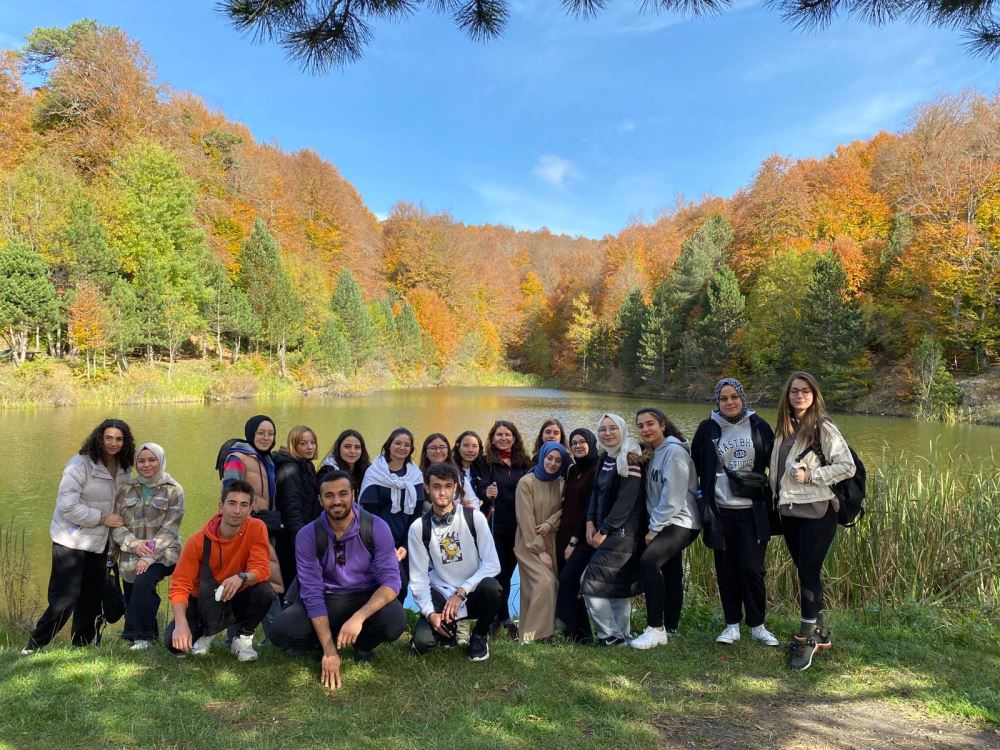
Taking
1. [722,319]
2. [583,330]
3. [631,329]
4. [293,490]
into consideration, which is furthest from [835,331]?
[293,490]

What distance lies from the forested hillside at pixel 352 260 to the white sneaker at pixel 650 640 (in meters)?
21.7

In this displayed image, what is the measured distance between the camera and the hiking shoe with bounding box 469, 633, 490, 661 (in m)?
3.18

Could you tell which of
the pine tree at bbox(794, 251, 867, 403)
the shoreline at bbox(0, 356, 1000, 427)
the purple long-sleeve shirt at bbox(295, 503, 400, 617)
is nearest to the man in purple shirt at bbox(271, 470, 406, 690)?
the purple long-sleeve shirt at bbox(295, 503, 400, 617)

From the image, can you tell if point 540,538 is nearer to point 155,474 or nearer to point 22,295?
point 155,474

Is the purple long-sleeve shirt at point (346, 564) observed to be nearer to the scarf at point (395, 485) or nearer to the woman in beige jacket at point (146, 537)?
the scarf at point (395, 485)

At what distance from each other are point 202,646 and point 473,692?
156 centimetres

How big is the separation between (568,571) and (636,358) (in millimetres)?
38073

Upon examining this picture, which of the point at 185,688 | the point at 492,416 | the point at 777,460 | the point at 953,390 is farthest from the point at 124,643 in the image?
the point at 953,390

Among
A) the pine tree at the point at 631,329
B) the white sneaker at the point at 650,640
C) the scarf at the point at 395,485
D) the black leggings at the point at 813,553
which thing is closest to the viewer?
the black leggings at the point at 813,553

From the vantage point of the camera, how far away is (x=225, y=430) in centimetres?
1584

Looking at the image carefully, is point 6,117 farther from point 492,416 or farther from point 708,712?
point 708,712

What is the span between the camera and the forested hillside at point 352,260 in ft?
73.3

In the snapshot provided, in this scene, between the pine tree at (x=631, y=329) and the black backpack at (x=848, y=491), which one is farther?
the pine tree at (x=631, y=329)

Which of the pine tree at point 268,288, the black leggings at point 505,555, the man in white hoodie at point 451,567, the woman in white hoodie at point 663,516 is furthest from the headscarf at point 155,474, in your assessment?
the pine tree at point 268,288
